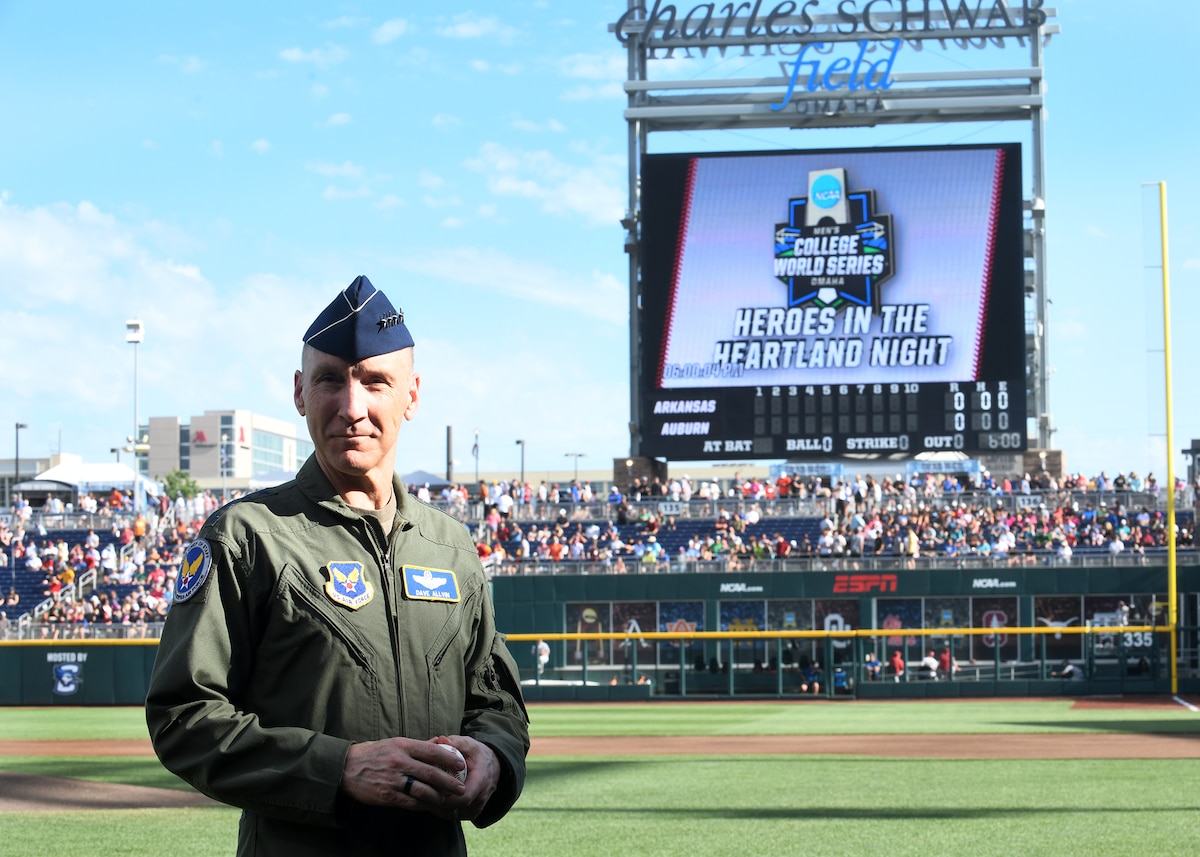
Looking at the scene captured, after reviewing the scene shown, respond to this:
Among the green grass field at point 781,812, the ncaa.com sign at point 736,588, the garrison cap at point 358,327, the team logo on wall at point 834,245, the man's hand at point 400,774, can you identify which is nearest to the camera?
the man's hand at point 400,774

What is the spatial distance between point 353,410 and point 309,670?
541 mm

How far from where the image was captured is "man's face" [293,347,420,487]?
304 cm

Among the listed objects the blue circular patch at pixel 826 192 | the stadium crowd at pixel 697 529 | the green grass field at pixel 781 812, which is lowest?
the green grass field at pixel 781 812

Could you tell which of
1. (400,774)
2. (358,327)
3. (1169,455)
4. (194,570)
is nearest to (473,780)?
(400,774)

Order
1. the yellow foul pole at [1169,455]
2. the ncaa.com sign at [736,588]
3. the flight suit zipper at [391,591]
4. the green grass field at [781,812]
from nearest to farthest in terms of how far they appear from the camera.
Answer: the flight suit zipper at [391,591], the green grass field at [781,812], the yellow foul pole at [1169,455], the ncaa.com sign at [736,588]

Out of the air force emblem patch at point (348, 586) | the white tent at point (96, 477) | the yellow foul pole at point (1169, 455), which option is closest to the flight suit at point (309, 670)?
the air force emblem patch at point (348, 586)

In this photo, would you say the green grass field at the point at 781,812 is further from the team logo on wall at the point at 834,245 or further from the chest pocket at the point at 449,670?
the team logo on wall at the point at 834,245

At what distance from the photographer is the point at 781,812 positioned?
1085cm

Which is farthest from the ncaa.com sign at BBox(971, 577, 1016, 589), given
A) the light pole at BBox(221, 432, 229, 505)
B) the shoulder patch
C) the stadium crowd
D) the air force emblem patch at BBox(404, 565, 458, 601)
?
the shoulder patch

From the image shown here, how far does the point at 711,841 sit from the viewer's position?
922 cm

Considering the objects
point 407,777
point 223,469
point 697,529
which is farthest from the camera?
point 223,469

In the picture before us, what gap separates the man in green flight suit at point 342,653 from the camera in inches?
109

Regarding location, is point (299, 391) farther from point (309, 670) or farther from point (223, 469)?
point (223, 469)

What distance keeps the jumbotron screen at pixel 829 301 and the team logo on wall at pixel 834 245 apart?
34mm
